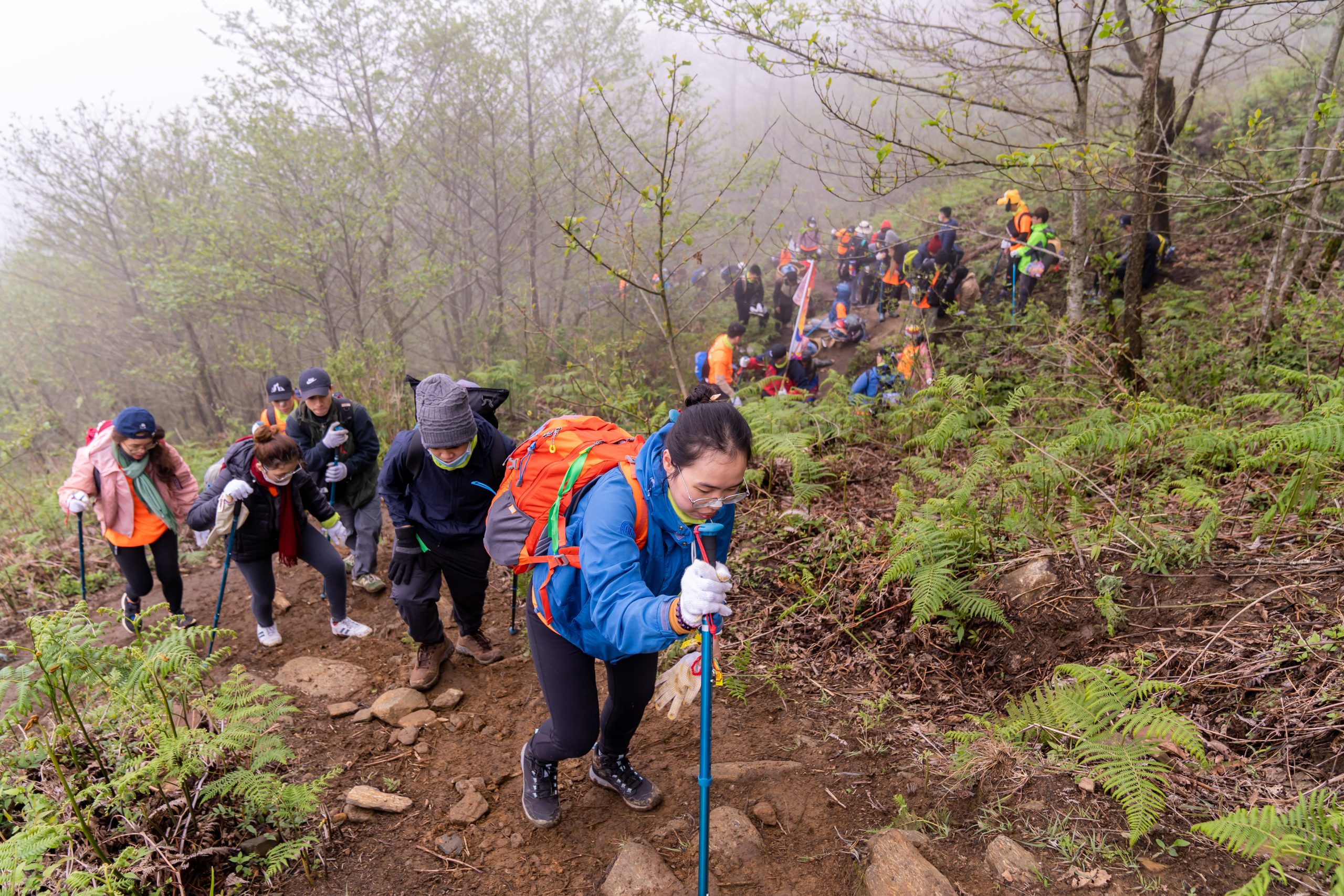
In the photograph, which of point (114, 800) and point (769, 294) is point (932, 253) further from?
point (114, 800)

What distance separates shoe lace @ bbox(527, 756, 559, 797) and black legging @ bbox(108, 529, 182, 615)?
351 centimetres

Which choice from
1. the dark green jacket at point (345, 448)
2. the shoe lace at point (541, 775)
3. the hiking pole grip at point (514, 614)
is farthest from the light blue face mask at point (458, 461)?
the dark green jacket at point (345, 448)

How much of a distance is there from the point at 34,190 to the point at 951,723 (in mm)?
23693

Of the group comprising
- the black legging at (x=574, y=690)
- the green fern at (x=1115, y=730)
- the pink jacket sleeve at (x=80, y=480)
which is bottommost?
the green fern at (x=1115, y=730)

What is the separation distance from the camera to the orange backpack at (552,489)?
8.15ft

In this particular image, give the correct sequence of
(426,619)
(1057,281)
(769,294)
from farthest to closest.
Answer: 1. (769,294)
2. (1057,281)
3. (426,619)

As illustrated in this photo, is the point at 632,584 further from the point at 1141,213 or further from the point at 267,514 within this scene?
the point at 1141,213

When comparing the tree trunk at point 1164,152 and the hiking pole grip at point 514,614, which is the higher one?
the tree trunk at point 1164,152

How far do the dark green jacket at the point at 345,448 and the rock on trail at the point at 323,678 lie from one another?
4.76ft

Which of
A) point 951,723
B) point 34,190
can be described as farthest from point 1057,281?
point 34,190

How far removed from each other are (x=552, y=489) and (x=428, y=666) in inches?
100

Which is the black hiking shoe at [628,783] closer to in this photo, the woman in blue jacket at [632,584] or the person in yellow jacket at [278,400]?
the woman in blue jacket at [632,584]

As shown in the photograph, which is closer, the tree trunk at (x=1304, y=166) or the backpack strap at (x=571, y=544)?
the backpack strap at (x=571, y=544)

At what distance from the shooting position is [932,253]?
1183 cm
